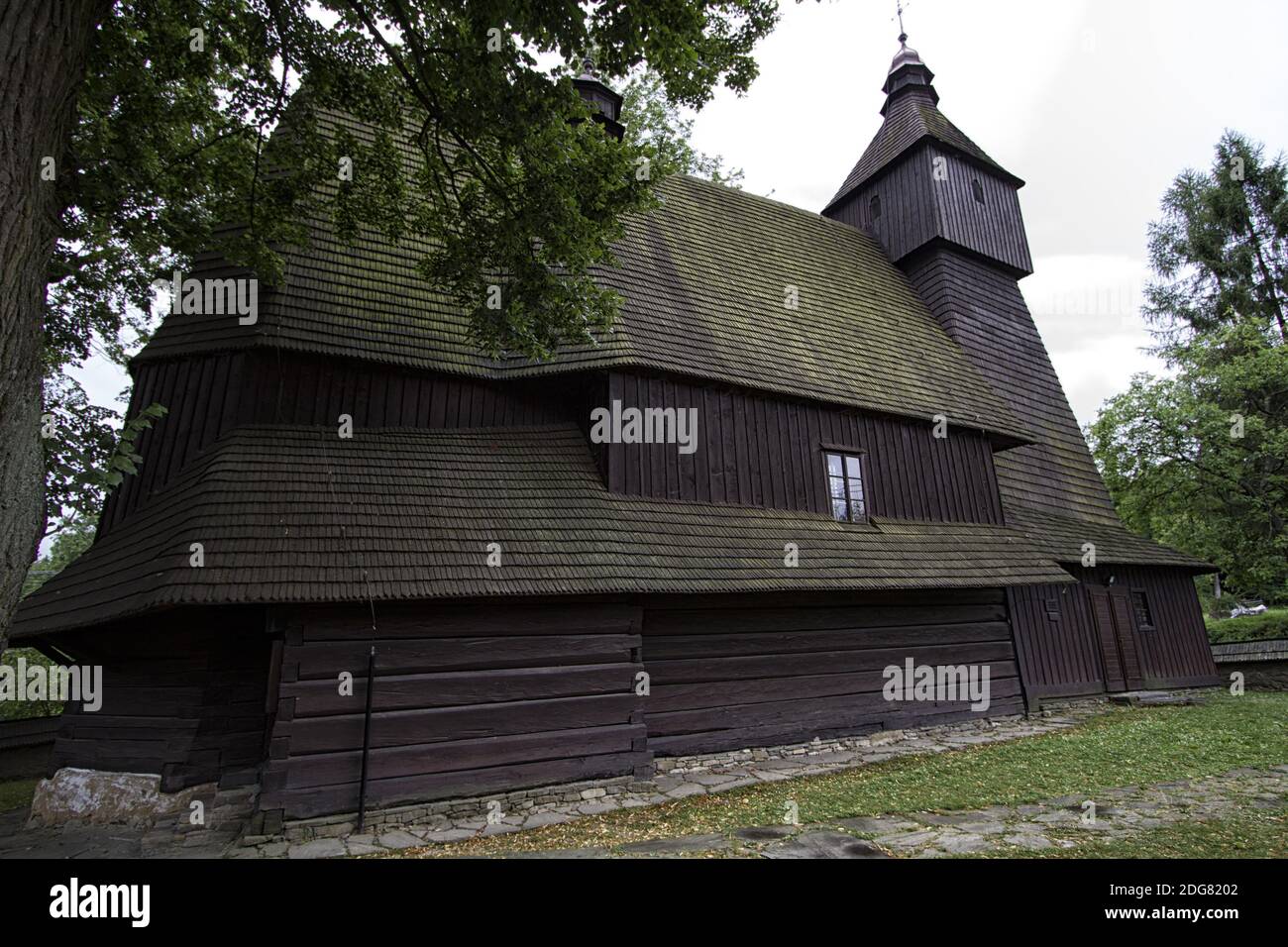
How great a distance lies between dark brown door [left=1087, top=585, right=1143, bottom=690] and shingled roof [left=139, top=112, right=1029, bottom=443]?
415 centimetres

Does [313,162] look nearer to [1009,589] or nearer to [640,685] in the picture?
[640,685]

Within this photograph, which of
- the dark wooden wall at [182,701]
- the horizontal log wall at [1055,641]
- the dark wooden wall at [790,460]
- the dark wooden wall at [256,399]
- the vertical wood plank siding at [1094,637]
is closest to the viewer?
the dark wooden wall at [182,701]

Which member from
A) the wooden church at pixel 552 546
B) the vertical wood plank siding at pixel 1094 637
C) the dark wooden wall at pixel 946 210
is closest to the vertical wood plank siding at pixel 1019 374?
the dark wooden wall at pixel 946 210

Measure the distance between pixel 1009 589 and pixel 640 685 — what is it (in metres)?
7.99

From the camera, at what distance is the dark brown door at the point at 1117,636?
13.0 meters

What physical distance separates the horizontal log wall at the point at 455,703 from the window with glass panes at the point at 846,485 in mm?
4353

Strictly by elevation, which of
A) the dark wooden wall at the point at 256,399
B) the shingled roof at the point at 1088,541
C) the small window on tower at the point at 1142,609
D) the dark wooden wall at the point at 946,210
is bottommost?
the small window on tower at the point at 1142,609

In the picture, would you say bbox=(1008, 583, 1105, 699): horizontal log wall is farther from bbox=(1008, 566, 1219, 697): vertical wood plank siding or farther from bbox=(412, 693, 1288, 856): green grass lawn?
bbox=(412, 693, 1288, 856): green grass lawn

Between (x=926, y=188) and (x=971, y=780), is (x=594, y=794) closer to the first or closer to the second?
(x=971, y=780)

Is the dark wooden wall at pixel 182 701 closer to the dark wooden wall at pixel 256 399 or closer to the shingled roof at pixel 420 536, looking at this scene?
the shingled roof at pixel 420 536

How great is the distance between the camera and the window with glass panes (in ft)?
33.4

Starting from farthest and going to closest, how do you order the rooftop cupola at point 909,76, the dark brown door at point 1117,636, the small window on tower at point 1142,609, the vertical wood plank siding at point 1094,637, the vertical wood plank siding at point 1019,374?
the rooftop cupola at point 909,76 → the vertical wood plank siding at point 1019,374 → the small window on tower at point 1142,609 → the dark brown door at point 1117,636 → the vertical wood plank siding at point 1094,637

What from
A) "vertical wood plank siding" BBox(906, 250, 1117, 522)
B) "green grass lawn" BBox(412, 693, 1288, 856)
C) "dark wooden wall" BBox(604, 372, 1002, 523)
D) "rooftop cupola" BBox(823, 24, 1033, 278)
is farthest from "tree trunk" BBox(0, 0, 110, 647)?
"rooftop cupola" BBox(823, 24, 1033, 278)

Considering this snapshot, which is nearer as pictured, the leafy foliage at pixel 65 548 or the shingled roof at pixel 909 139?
the shingled roof at pixel 909 139
